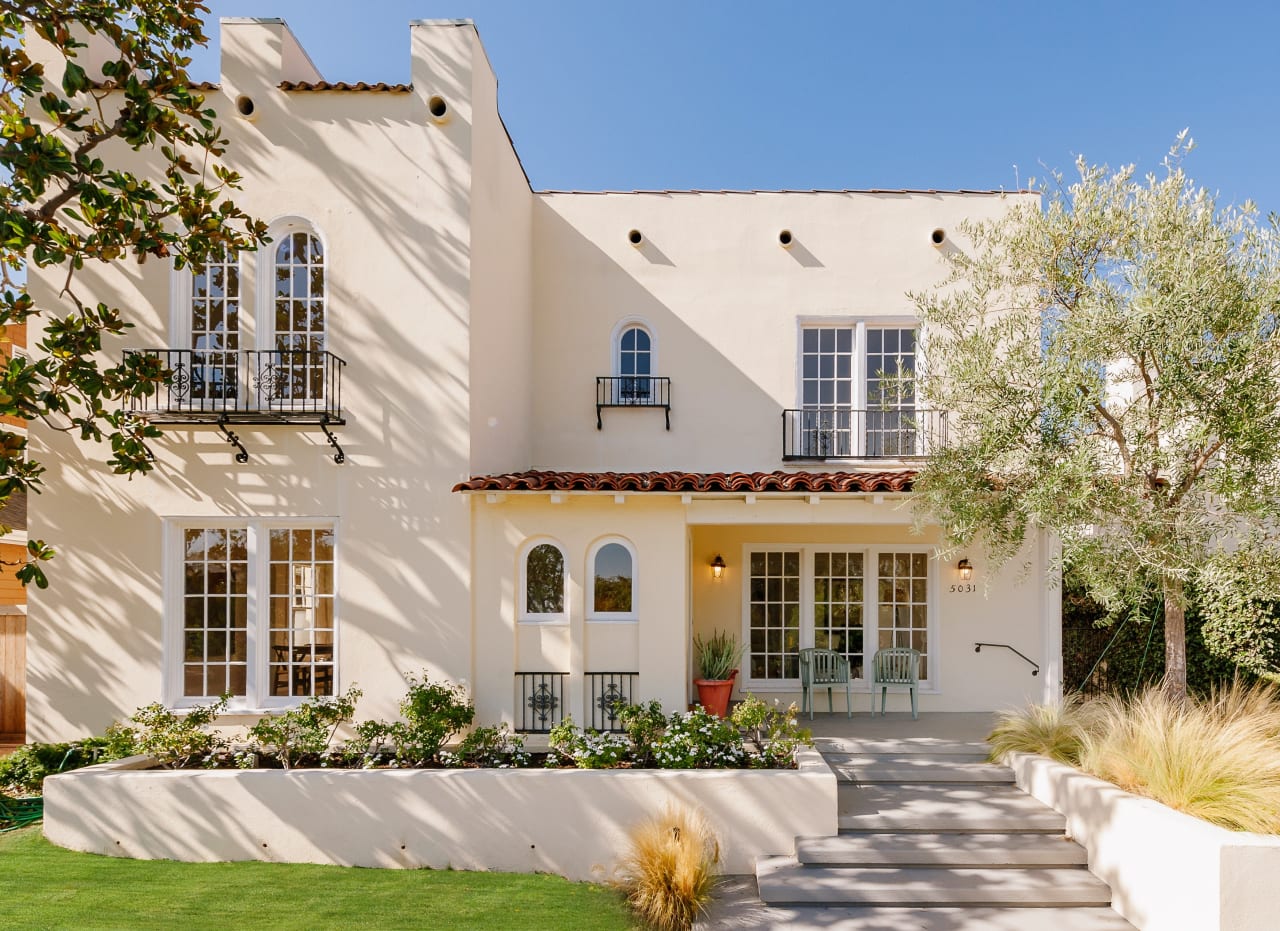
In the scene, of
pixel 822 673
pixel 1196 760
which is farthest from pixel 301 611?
pixel 1196 760

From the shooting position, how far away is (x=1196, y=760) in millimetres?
6188

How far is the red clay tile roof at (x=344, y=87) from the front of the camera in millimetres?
8695

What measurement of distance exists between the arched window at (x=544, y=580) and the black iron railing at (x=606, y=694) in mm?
983

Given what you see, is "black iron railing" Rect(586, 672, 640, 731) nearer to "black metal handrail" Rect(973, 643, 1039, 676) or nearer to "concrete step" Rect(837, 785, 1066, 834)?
"concrete step" Rect(837, 785, 1066, 834)

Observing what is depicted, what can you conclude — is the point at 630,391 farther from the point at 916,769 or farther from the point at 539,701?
the point at 916,769

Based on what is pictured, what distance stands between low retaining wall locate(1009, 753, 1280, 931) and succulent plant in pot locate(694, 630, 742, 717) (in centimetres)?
411

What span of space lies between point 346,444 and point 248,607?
2375 mm

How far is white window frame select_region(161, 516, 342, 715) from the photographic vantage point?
8.52 m

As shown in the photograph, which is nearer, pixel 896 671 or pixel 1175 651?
pixel 1175 651

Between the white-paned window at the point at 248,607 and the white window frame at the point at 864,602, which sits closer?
the white-paned window at the point at 248,607

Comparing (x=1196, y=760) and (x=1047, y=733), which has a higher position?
(x=1196, y=760)

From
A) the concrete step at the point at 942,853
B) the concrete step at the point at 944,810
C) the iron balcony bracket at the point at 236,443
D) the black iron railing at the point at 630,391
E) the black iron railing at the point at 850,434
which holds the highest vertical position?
the black iron railing at the point at 630,391

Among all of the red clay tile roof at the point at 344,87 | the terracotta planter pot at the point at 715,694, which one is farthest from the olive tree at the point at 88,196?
the terracotta planter pot at the point at 715,694

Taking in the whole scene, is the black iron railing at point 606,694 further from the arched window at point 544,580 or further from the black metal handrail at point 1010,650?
the black metal handrail at point 1010,650
